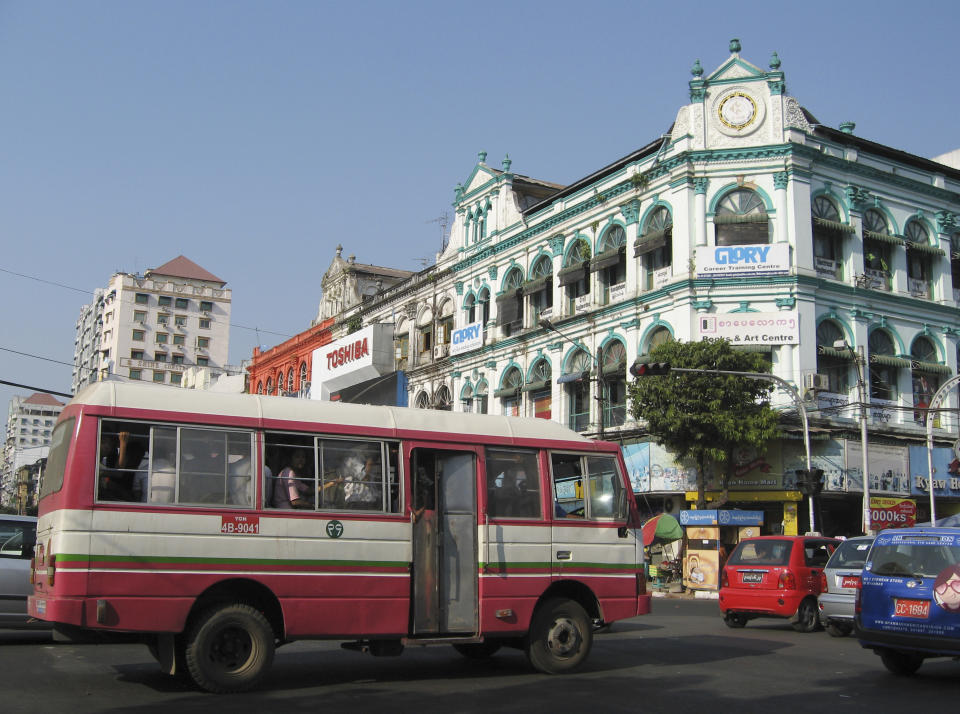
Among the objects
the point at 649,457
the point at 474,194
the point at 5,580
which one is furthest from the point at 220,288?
the point at 5,580

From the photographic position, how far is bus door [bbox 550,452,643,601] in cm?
1142

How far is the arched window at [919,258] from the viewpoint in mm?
34406

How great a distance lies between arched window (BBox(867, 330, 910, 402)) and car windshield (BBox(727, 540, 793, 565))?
54.4ft

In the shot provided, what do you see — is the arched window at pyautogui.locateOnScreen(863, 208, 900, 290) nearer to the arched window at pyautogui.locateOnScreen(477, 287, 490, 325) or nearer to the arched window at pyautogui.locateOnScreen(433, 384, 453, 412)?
the arched window at pyautogui.locateOnScreen(477, 287, 490, 325)

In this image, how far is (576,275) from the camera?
36062 millimetres

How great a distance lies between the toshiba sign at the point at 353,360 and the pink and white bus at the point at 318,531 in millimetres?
36215

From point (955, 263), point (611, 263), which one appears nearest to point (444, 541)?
point (611, 263)

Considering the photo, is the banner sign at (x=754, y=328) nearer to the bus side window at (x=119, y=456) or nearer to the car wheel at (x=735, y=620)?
the car wheel at (x=735, y=620)

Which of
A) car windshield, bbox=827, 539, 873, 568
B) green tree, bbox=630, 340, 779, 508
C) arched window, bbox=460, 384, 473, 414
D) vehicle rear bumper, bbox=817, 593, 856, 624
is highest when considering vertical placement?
arched window, bbox=460, 384, 473, 414

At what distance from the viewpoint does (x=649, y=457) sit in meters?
32.3

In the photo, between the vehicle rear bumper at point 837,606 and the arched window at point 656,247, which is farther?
the arched window at point 656,247

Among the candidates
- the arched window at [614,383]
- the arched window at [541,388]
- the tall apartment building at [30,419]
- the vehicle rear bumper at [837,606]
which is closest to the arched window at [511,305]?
the arched window at [541,388]

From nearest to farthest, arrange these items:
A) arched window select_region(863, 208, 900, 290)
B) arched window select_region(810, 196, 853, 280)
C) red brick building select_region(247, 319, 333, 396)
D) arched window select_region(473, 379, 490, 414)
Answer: arched window select_region(810, 196, 853, 280)
arched window select_region(863, 208, 900, 290)
arched window select_region(473, 379, 490, 414)
red brick building select_region(247, 319, 333, 396)

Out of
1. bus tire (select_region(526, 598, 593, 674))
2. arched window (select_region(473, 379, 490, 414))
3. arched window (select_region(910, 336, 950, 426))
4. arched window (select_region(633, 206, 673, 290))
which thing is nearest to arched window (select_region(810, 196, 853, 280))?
arched window (select_region(910, 336, 950, 426))
